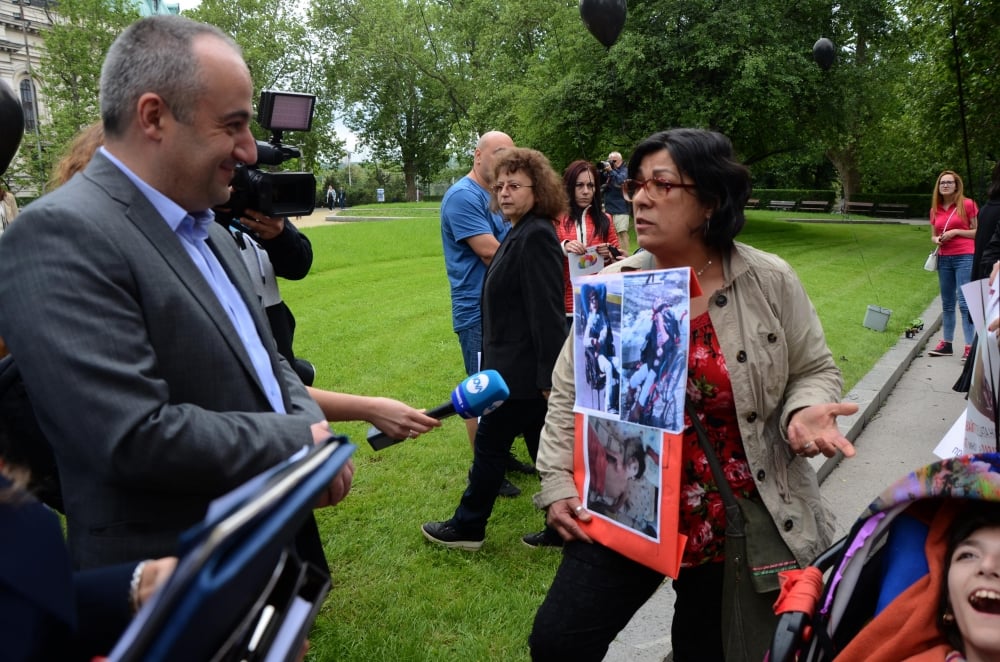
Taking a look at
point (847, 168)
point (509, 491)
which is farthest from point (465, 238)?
point (847, 168)

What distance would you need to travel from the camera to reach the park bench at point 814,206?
124 feet

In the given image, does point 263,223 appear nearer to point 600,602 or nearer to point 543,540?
point 600,602

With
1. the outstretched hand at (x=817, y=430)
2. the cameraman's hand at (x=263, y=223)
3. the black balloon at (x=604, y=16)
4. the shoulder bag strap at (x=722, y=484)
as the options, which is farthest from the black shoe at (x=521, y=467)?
the black balloon at (x=604, y=16)

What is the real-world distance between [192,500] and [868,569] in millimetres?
1699

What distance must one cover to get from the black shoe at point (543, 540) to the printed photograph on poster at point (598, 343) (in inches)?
79.2

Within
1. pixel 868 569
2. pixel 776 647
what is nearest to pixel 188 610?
pixel 776 647

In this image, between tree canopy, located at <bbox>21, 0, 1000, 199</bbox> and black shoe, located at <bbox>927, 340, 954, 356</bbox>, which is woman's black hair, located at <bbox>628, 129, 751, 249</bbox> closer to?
tree canopy, located at <bbox>21, 0, 1000, 199</bbox>

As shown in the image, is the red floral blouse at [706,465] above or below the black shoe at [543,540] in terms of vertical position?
above

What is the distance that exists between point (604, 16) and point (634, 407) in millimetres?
7664

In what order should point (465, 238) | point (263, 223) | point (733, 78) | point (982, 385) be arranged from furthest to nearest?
point (733, 78)
point (465, 238)
point (263, 223)
point (982, 385)

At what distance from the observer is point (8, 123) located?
2.84 m

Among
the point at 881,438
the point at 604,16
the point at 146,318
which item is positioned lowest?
the point at 881,438

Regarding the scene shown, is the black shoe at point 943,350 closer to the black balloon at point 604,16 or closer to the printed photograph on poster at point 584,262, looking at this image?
the printed photograph on poster at point 584,262

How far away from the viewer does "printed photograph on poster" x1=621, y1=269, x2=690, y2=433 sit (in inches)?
84.4
